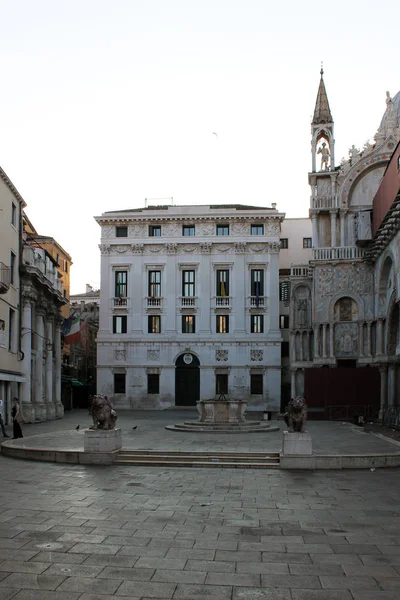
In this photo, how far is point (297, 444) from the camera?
18.2 meters

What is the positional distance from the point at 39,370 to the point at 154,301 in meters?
16.7

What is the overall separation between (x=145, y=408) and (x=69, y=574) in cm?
4677

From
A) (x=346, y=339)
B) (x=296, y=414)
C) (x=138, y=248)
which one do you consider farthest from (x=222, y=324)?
(x=296, y=414)

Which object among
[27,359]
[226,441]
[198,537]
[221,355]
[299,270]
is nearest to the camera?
[198,537]

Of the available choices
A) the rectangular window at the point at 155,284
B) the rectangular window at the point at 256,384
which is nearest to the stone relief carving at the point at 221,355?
the rectangular window at the point at 256,384

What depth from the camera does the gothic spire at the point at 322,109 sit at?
4972 centimetres

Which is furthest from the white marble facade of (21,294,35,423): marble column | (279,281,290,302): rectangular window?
(21,294,35,423): marble column

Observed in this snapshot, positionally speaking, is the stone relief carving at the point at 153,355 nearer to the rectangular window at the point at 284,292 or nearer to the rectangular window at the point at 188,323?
the rectangular window at the point at 188,323

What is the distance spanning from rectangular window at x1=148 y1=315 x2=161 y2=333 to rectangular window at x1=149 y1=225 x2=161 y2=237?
7.24 metres

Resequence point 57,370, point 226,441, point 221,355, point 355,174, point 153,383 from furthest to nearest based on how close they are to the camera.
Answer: point 153,383 → point 221,355 → point 355,174 → point 57,370 → point 226,441

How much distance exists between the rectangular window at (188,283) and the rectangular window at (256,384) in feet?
28.8

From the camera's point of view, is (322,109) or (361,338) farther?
(322,109)

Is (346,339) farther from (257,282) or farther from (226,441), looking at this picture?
(226,441)

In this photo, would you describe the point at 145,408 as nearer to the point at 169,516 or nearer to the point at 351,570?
the point at 169,516
